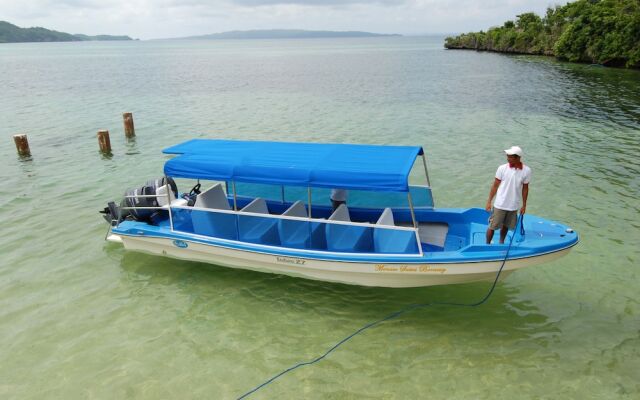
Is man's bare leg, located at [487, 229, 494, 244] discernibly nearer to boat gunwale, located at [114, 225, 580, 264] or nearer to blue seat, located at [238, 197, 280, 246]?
boat gunwale, located at [114, 225, 580, 264]

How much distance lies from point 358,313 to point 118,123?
23.3 m

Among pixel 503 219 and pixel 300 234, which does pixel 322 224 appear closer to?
pixel 300 234

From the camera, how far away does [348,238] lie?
→ 8.69m

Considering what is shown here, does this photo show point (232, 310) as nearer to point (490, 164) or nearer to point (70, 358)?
point (70, 358)

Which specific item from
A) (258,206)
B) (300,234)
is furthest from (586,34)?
(300,234)

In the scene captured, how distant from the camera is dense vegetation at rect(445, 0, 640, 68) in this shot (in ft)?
154

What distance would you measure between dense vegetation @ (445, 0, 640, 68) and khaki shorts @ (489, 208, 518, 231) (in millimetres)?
48471

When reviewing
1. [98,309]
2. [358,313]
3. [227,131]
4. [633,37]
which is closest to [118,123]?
[227,131]

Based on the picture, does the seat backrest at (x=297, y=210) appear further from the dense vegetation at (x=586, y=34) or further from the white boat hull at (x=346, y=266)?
the dense vegetation at (x=586, y=34)

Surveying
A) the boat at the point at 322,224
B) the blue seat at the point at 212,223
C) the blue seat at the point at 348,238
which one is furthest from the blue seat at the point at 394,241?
the blue seat at the point at 212,223

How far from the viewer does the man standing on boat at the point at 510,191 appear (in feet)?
26.1

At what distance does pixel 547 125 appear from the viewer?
77.8 ft

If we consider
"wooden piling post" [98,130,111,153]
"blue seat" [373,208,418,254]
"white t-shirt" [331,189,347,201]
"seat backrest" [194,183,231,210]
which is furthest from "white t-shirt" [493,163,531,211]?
"wooden piling post" [98,130,111,153]

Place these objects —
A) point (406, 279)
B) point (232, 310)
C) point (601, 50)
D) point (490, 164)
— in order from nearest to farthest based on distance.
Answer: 1. point (406, 279)
2. point (232, 310)
3. point (490, 164)
4. point (601, 50)
